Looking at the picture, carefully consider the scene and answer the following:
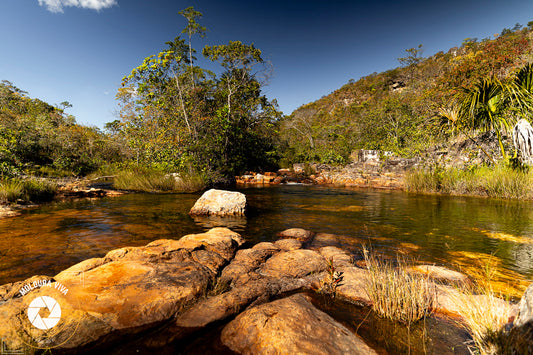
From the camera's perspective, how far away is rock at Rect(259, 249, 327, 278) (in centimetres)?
342

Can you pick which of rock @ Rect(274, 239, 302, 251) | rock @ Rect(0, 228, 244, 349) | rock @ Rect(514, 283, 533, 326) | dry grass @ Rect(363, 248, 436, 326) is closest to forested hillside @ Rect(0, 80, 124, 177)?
rock @ Rect(0, 228, 244, 349)

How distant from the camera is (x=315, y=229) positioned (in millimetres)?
6324

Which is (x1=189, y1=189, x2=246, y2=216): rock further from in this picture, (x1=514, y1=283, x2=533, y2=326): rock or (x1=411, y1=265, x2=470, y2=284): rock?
(x1=514, y1=283, x2=533, y2=326): rock

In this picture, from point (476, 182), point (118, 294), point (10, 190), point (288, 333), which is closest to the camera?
point (288, 333)

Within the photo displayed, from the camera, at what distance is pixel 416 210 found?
8594mm

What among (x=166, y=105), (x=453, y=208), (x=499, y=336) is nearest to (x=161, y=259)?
(x=499, y=336)

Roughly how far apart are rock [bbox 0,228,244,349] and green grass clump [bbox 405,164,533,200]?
13437 mm

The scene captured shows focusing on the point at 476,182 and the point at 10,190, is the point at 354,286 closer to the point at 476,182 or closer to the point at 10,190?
the point at 10,190

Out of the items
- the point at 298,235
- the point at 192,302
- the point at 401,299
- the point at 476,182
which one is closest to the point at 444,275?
the point at 401,299

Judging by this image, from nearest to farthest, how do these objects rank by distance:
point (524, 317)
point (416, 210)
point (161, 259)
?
point (524, 317) < point (161, 259) < point (416, 210)

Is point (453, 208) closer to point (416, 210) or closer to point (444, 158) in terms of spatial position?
point (416, 210)

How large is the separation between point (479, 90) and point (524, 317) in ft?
39.2

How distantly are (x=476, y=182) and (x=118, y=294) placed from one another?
15417mm

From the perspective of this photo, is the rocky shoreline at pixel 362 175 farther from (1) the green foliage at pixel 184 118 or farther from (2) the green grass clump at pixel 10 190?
(2) the green grass clump at pixel 10 190
